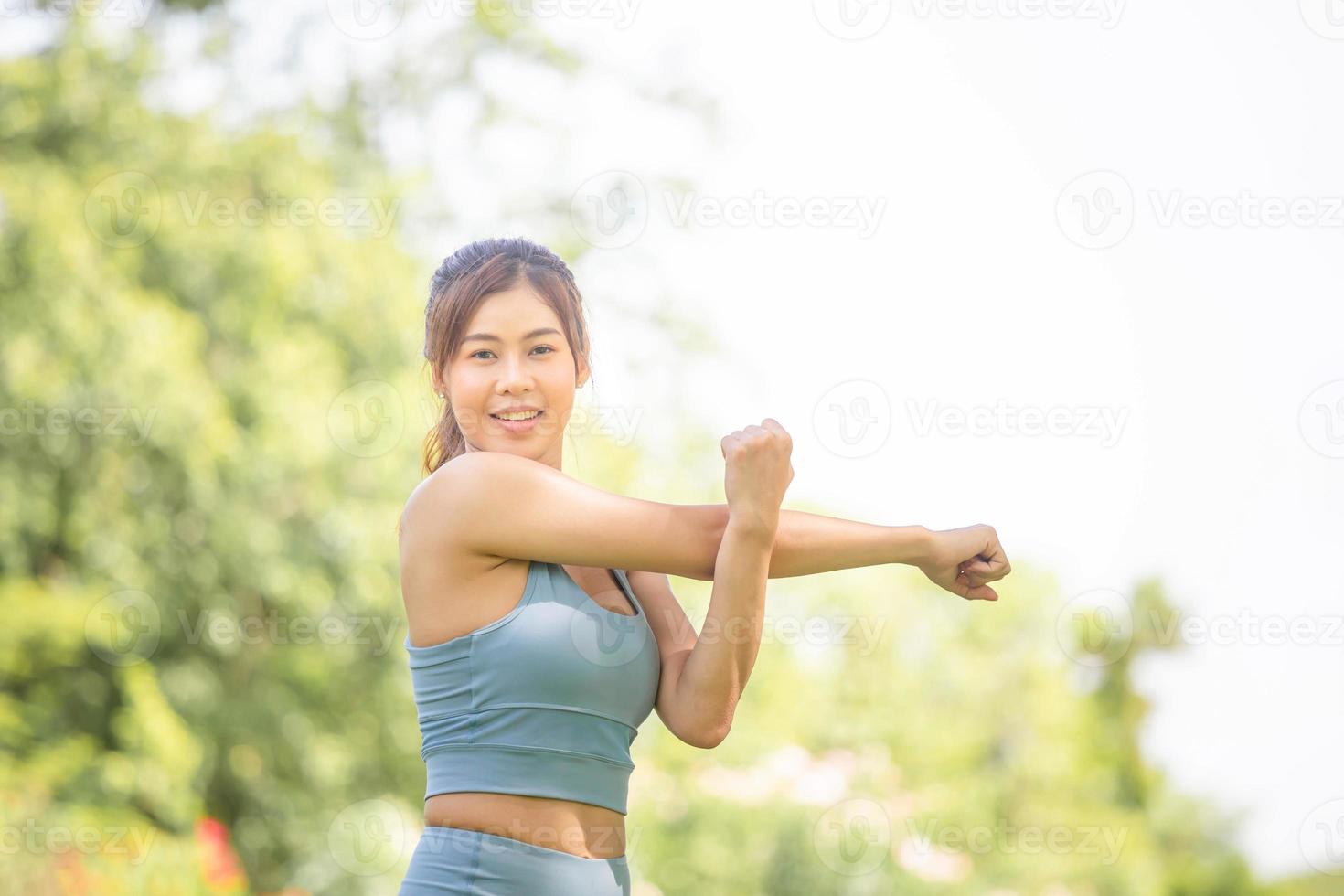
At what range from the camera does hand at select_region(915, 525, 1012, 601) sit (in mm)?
2094

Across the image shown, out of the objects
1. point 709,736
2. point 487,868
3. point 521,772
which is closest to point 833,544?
point 709,736

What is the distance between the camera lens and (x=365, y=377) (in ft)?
23.8

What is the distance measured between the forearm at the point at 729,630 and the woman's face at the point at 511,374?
0.36 metres

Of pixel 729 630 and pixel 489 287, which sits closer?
pixel 729 630

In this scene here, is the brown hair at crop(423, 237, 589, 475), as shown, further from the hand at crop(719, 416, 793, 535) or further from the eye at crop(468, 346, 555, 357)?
the hand at crop(719, 416, 793, 535)

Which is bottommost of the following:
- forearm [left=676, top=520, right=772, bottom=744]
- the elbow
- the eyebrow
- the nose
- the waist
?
the waist

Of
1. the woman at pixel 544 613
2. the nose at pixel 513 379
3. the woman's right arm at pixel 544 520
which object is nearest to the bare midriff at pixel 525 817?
the woman at pixel 544 613

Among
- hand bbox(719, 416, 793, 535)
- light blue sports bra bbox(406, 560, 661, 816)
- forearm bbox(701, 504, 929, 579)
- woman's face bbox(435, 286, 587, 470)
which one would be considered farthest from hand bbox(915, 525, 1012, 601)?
woman's face bbox(435, 286, 587, 470)

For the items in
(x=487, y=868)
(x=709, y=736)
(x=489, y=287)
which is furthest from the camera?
(x=489, y=287)

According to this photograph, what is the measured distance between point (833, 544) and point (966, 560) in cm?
26

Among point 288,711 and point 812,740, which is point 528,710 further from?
point 812,740

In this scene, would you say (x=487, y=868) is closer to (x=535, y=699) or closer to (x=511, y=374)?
(x=535, y=699)

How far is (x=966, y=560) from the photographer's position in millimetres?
2139

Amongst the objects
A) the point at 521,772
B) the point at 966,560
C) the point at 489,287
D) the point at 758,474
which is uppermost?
the point at 489,287
